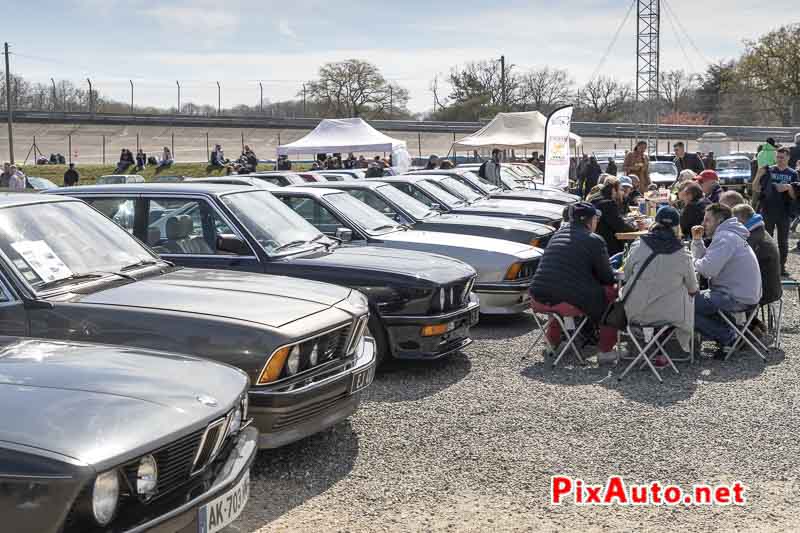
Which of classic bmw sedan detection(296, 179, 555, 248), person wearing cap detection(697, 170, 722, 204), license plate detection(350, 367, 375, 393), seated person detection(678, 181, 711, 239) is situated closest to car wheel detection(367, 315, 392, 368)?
license plate detection(350, 367, 375, 393)

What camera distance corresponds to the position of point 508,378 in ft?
24.1

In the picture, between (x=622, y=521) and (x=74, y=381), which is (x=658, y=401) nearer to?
(x=622, y=521)

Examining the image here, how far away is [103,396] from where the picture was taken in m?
3.29

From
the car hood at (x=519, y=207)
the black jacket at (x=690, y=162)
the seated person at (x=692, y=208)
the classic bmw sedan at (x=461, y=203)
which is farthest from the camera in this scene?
the black jacket at (x=690, y=162)

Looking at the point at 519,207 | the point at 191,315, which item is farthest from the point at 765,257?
the point at 519,207

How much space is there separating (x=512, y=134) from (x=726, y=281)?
21.8 meters

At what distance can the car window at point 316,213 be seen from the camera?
9109 millimetres

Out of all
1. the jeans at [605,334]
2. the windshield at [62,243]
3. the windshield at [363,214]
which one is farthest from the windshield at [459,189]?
the windshield at [62,243]

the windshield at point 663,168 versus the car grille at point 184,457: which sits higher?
the windshield at point 663,168

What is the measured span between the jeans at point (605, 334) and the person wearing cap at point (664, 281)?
398mm

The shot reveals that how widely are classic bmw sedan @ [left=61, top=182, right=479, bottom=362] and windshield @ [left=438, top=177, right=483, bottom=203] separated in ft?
23.8

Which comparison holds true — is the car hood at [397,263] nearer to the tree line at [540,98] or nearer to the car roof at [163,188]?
the car roof at [163,188]

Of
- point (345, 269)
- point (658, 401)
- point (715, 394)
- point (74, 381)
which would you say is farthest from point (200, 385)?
point (715, 394)

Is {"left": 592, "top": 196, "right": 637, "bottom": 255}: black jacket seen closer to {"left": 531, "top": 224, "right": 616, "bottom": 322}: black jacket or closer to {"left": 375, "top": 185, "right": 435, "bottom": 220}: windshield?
{"left": 375, "top": 185, "right": 435, "bottom": 220}: windshield
